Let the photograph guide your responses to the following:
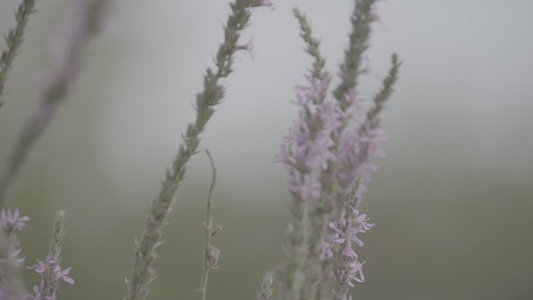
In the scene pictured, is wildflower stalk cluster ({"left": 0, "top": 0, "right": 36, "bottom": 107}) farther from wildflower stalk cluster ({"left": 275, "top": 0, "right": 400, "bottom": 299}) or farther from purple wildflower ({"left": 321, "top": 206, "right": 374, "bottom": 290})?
purple wildflower ({"left": 321, "top": 206, "right": 374, "bottom": 290})

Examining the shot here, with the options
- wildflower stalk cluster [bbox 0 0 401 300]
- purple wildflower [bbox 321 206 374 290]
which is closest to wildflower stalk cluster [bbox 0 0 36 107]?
wildflower stalk cluster [bbox 0 0 401 300]

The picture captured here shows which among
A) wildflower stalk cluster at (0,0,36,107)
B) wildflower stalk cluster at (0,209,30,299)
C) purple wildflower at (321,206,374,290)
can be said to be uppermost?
wildflower stalk cluster at (0,0,36,107)

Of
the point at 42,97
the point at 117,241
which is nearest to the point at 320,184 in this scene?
the point at 42,97

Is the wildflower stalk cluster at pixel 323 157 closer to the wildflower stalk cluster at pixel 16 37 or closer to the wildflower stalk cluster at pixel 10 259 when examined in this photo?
the wildflower stalk cluster at pixel 10 259

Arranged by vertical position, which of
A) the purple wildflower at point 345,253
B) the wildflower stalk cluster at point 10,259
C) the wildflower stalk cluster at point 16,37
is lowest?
the purple wildflower at point 345,253

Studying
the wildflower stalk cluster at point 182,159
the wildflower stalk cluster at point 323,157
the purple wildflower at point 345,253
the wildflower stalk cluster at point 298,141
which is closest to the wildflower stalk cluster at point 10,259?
the wildflower stalk cluster at point 298,141

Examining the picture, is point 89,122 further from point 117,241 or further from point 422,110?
point 422,110
